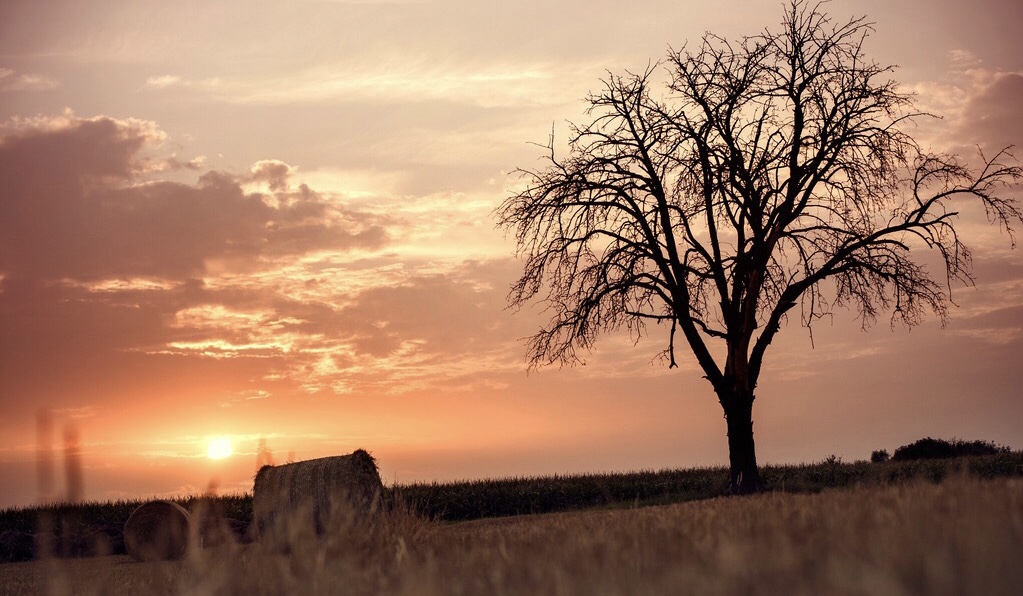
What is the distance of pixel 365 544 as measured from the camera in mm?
7785

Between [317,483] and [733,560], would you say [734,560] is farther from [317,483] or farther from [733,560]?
[317,483]

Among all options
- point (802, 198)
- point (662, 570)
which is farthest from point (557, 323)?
point (662, 570)

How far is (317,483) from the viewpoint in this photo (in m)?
16.8

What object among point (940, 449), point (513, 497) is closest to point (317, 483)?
point (513, 497)

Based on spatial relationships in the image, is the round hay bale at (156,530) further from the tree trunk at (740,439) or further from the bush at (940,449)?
the bush at (940,449)

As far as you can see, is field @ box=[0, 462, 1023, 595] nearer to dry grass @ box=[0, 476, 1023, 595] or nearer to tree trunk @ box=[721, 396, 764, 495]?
dry grass @ box=[0, 476, 1023, 595]

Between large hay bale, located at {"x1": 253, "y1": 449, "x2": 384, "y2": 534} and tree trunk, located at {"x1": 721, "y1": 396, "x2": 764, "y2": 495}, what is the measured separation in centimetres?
947

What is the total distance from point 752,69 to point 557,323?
8.29 meters

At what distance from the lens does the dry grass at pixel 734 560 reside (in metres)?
3.04

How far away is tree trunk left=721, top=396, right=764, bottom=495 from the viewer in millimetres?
22375

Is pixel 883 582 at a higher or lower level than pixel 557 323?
lower

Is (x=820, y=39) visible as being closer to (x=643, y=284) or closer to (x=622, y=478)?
(x=643, y=284)

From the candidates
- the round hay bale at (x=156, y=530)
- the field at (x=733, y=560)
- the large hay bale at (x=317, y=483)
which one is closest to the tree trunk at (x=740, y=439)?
the large hay bale at (x=317, y=483)

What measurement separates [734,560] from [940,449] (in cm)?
3632
